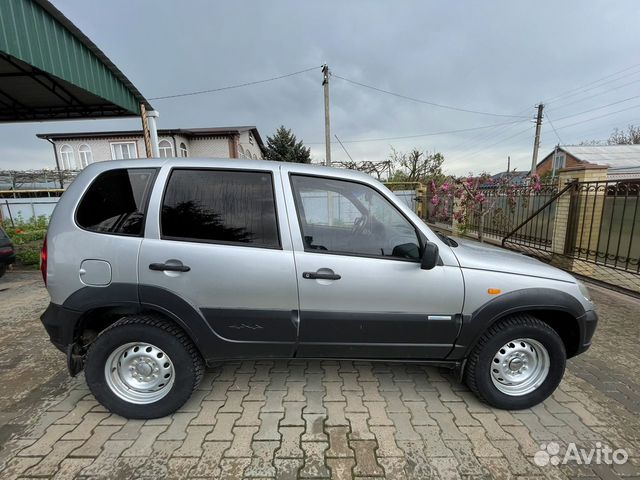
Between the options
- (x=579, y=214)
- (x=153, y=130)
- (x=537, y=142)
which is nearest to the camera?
(x=579, y=214)

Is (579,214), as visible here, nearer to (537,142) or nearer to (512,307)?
(512,307)

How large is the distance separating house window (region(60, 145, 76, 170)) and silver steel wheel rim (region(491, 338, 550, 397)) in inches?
1095

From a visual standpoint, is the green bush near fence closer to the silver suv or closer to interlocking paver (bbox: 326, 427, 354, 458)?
the silver suv

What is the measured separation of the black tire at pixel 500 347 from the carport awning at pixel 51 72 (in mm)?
6413

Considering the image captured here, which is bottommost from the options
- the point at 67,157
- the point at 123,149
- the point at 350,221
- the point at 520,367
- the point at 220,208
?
the point at 520,367

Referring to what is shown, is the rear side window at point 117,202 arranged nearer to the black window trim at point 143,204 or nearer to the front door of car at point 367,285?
the black window trim at point 143,204

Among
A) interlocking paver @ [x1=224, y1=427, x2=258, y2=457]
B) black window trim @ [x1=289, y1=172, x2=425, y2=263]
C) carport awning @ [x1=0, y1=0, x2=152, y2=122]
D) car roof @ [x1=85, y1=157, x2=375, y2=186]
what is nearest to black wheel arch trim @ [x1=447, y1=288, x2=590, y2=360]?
black window trim @ [x1=289, y1=172, x2=425, y2=263]

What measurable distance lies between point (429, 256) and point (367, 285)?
0.46 meters

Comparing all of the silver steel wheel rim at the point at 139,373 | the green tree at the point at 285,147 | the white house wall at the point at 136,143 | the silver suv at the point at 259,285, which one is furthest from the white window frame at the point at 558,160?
the silver steel wheel rim at the point at 139,373

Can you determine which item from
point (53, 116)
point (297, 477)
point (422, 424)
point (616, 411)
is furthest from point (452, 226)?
point (53, 116)

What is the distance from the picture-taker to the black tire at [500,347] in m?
2.23

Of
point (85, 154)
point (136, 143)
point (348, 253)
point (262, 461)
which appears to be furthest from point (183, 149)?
point (262, 461)

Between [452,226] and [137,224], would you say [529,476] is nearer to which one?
[137,224]

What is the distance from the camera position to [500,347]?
7.40 ft
